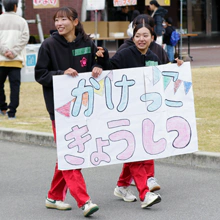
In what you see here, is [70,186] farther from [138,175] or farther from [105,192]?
[105,192]

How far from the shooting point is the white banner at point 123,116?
572 cm

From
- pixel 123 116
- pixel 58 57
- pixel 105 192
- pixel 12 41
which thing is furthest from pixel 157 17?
pixel 58 57

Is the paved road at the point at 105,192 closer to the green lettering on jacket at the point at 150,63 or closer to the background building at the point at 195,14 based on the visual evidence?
the green lettering on jacket at the point at 150,63

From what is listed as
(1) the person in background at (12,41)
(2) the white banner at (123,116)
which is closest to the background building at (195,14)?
(1) the person in background at (12,41)

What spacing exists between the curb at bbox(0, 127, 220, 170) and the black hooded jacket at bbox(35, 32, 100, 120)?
2438 millimetres

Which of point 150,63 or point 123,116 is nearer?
point 123,116

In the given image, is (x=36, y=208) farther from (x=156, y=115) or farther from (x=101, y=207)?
(x=156, y=115)

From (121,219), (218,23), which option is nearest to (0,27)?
(121,219)

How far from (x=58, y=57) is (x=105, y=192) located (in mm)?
1566

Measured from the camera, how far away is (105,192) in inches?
261

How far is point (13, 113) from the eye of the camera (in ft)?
36.8

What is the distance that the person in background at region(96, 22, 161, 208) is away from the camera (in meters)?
5.87

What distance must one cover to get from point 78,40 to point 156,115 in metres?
0.98

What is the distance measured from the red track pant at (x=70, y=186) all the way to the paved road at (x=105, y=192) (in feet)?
0.53
